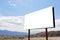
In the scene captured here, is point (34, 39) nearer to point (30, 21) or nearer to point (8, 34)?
point (8, 34)

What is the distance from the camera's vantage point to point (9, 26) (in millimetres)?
9367

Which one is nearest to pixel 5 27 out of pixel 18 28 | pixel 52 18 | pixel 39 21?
pixel 18 28

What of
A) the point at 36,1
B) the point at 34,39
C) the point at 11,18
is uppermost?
the point at 36,1

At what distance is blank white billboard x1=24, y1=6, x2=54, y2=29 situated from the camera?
19.2 feet

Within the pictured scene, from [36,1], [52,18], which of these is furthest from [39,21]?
[36,1]

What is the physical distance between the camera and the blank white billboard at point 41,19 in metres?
5.84

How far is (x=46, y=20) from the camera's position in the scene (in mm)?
5930

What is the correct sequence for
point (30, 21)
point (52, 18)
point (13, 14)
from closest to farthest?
point (52, 18) → point (30, 21) → point (13, 14)

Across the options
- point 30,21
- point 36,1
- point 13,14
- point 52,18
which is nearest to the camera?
point 52,18

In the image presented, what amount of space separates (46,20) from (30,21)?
1.21 metres

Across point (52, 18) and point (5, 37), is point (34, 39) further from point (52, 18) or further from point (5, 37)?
point (52, 18)

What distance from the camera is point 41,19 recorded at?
20.4 ft

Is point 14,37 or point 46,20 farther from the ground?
point 46,20

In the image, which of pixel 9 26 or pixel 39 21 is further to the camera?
pixel 9 26
